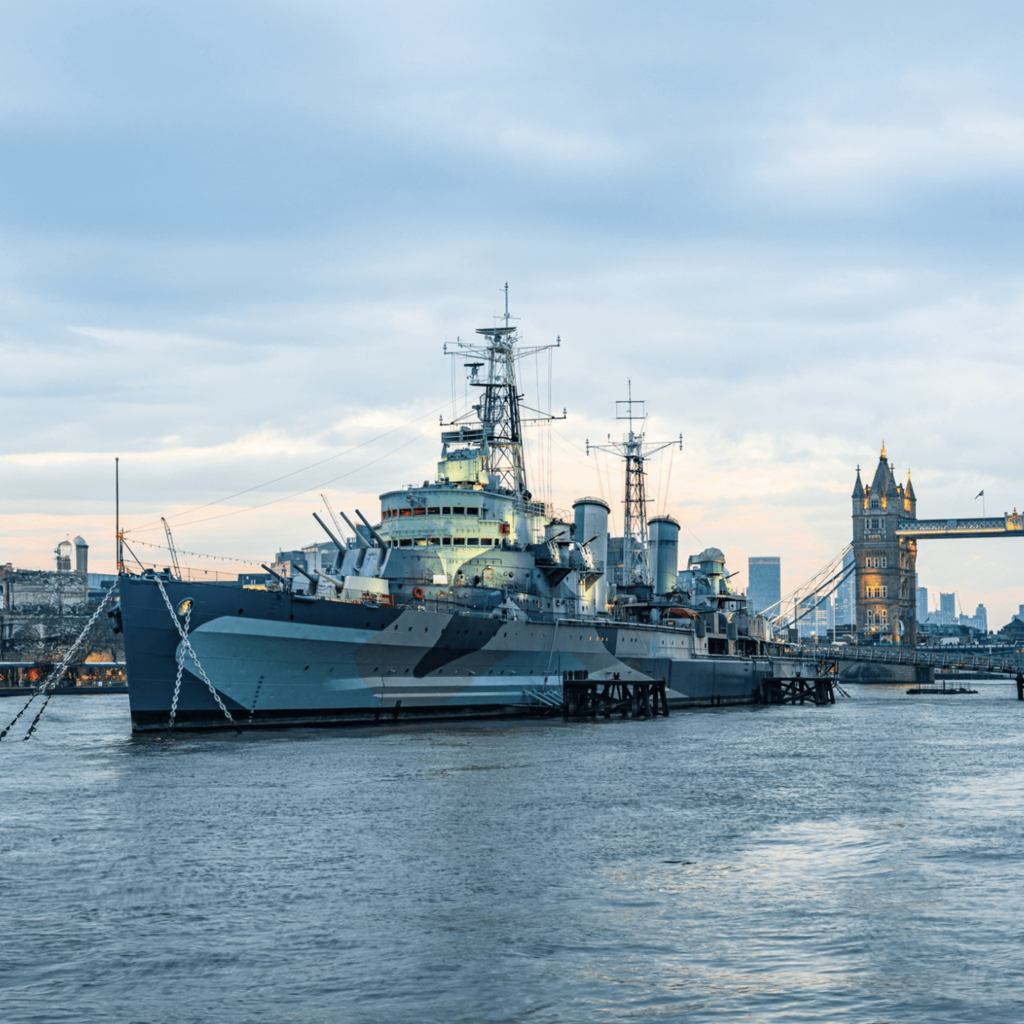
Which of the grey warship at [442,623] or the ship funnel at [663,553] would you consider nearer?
the grey warship at [442,623]

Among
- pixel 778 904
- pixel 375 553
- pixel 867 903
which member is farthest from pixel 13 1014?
pixel 375 553

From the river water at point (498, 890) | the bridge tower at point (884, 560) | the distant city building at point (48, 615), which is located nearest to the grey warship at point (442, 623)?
the river water at point (498, 890)

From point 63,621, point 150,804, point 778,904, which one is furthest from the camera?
point 63,621

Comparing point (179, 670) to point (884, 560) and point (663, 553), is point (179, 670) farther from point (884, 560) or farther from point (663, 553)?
point (884, 560)

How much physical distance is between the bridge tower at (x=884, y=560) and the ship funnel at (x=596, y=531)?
130906mm

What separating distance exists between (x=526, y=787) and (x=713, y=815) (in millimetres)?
4972

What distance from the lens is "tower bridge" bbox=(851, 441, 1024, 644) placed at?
18475 centimetres

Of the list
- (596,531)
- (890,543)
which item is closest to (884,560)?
(890,543)

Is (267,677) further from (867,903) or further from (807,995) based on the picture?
(807,995)

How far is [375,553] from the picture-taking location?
44.7 m

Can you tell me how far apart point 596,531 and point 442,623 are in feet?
66.1

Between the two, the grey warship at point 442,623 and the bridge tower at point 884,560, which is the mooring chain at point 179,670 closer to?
the grey warship at point 442,623

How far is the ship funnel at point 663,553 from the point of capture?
7775 centimetres

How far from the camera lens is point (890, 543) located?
189750mm
